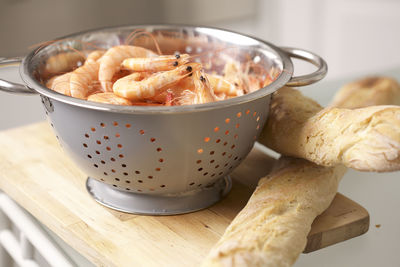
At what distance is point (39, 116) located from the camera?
111 inches

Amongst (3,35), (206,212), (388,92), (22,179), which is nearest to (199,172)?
(206,212)

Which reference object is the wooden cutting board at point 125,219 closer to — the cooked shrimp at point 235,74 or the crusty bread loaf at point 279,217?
the crusty bread loaf at point 279,217

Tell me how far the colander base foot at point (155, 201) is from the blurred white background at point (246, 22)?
160 cm

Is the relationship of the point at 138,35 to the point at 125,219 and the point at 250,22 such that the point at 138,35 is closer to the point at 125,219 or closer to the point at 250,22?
the point at 125,219

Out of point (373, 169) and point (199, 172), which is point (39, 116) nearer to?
point (199, 172)

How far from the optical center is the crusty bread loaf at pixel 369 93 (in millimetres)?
1481

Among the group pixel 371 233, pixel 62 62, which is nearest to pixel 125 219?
pixel 62 62

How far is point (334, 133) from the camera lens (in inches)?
39.6

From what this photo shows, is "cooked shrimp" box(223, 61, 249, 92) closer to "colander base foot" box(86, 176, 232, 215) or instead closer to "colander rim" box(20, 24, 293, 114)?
"colander rim" box(20, 24, 293, 114)

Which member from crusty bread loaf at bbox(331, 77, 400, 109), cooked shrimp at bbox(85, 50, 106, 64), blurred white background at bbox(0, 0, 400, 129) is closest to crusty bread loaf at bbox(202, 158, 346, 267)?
crusty bread loaf at bbox(331, 77, 400, 109)

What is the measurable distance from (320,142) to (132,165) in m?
0.36

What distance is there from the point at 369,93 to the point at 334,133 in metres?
0.57

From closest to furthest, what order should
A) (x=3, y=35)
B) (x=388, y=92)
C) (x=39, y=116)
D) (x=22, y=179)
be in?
1. (x=22, y=179)
2. (x=388, y=92)
3. (x=39, y=116)
4. (x=3, y=35)

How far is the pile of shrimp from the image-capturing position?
103 cm
